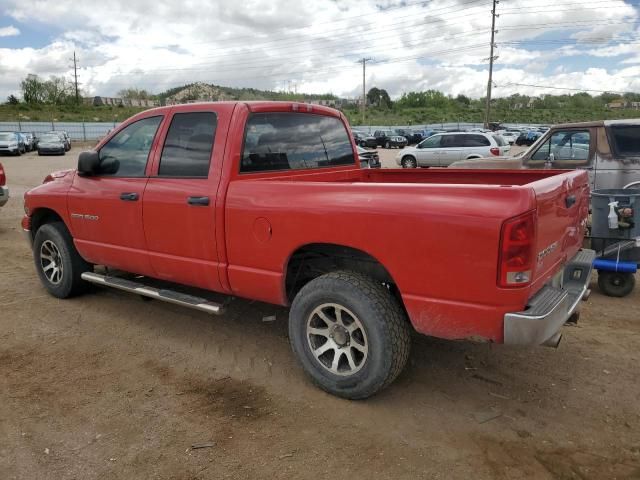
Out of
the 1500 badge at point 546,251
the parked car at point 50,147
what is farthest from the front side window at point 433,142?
the parked car at point 50,147

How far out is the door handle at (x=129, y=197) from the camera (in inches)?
170

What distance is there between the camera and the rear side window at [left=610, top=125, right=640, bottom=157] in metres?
7.51

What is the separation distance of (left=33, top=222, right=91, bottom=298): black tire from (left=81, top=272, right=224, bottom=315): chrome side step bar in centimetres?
25

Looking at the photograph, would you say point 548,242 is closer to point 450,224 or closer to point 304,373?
point 450,224

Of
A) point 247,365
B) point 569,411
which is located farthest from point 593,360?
point 247,365

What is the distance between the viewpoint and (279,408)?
3.38m

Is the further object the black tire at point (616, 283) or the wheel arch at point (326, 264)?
the black tire at point (616, 283)

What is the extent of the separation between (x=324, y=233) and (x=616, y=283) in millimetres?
3947

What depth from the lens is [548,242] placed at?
120 inches

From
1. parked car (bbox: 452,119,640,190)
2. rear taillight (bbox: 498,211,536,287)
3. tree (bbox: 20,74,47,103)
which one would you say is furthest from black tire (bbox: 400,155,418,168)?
tree (bbox: 20,74,47,103)

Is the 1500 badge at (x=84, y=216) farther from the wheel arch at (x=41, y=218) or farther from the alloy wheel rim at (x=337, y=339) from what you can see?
the alloy wheel rim at (x=337, y=339)

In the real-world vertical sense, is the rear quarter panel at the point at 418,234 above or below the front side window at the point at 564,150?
below

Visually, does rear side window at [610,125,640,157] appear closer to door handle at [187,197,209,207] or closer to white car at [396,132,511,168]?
door handle at [187,197,209,207]

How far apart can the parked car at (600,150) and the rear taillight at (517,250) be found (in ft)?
19.3
